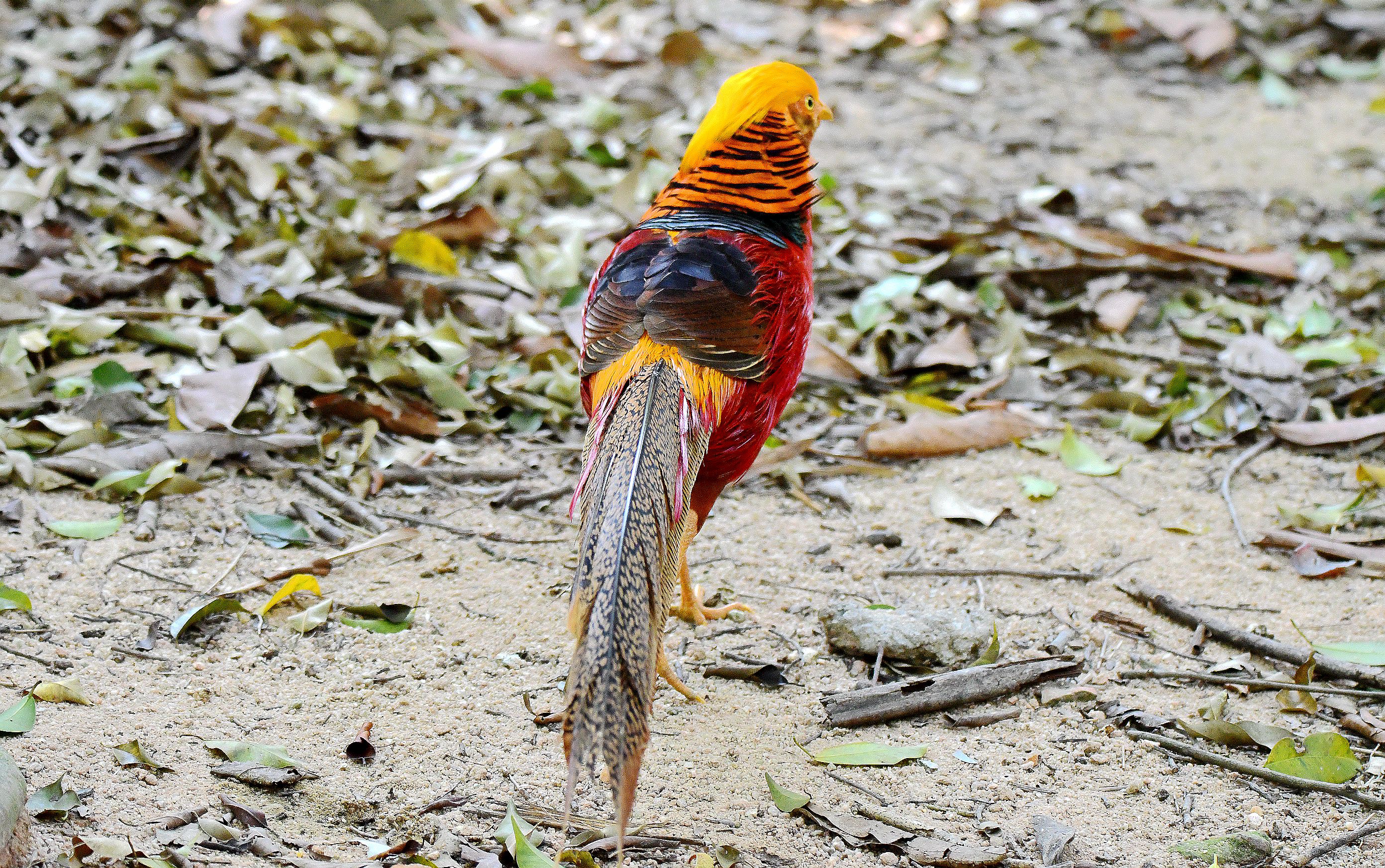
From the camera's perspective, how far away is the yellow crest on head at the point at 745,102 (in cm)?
288

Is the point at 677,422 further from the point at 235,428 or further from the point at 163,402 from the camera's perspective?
the point at 163,402

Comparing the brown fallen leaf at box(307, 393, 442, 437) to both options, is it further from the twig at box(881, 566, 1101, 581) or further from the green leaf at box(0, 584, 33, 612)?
the twig at box(881, 566, 1101, 581)

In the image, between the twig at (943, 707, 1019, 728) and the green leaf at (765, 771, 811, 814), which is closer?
the green leaf at (765, 771, 811, 814)

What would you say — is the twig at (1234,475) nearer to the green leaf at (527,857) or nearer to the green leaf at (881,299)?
the green leaf at (881,299)

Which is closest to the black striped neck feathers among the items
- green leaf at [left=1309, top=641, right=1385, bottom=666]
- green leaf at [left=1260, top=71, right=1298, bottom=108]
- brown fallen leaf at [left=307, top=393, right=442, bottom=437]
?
brown fallen leaf at [left=307, top=393, right=442, bottom=437]

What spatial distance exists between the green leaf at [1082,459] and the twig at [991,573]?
0.56 m

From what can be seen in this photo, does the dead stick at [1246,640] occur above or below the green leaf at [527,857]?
below

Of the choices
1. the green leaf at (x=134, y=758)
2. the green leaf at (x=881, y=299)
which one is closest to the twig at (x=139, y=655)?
the green leaf at (x=134, y=758)

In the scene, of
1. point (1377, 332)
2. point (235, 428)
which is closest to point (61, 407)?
point (235, 428)

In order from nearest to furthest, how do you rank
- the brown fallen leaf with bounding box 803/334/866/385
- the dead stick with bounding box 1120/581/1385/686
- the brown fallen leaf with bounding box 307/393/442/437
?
the dead stick with bounding box 1120/581/1385/686 → the brown fallen leaf with bounding box 307/393/442/437 → the brown fallen leaf with bounding box 803/334/866/385

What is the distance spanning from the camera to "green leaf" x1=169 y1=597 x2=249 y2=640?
2.61 metres

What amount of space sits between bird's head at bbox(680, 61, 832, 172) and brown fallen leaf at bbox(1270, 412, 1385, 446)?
1.85m

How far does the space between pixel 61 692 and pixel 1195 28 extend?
6356 mm

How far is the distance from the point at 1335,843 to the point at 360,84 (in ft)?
15.5
